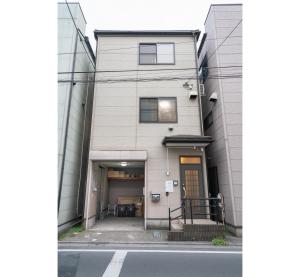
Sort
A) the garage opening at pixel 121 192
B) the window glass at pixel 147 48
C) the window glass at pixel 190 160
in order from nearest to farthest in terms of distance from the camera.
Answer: the window glass at pixel 190 160
the window glass at pixel 147 48
the garage opening at pixel 121 192

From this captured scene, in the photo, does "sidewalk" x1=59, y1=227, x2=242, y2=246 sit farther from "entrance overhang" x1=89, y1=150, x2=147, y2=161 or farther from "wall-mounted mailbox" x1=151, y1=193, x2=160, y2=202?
"entrance overhang" x1=89, y1=150, x2=147, y2=161

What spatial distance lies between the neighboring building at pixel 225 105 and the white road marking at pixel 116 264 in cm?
405

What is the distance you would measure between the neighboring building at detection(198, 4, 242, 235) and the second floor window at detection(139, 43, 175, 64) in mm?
1901

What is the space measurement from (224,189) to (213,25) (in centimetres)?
726

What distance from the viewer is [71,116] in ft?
26.9

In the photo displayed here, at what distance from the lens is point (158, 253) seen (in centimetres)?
491

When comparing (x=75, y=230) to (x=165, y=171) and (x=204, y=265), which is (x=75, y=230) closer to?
(x=165, y=171)

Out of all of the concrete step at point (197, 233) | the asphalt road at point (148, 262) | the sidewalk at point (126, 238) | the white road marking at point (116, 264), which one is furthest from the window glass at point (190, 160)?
the white road marking at point (116, 264)

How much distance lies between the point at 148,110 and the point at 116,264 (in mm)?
6147

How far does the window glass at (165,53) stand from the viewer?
9.43 m

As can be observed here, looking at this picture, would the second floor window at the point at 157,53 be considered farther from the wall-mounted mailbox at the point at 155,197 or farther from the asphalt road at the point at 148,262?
the asphalt road at the point at 148,262

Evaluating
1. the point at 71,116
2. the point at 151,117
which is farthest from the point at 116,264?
the point at 71,116

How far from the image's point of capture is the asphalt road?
12.3 feet

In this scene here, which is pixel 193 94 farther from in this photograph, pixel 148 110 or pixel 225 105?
pixel 148 110
